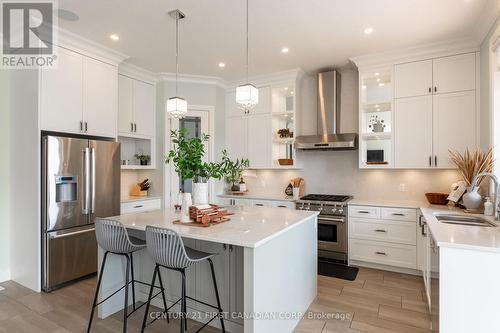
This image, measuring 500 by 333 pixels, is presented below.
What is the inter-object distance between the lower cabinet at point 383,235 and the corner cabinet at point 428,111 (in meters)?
0.68

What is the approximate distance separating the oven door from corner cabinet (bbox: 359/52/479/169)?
931mm

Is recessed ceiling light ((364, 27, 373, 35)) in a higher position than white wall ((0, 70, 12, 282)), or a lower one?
higher

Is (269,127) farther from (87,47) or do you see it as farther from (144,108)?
(87,47)

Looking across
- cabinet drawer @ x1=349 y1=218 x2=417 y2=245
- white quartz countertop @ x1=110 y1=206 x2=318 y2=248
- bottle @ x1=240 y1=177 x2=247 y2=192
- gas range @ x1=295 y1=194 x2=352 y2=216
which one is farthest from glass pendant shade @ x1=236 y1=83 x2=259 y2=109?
bottle @ x1=240 y1=177 x2=247 y2=192

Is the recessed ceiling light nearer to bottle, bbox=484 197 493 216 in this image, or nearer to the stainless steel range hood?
the stainless steel range hood

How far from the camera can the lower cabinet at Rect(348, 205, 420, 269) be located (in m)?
3.55

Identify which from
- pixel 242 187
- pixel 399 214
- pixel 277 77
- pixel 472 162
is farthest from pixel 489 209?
pixel 242 187

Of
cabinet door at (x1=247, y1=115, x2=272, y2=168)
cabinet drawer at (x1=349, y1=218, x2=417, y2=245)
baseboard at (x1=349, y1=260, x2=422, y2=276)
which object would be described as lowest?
baseboard at (x1=349, y1=260, x2=422, y2=276)

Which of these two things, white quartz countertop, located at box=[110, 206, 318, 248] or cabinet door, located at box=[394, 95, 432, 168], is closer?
white quartz countertop, located at box=[110, 206, 318, 248]

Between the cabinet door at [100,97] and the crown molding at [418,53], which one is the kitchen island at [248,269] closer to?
the cabinet door at [100,97]

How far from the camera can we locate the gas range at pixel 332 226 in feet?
12.8

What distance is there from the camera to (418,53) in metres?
3.67

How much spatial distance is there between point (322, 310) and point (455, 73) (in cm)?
329

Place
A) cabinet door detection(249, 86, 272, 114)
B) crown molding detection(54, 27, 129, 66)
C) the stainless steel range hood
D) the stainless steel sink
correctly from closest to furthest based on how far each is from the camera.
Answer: the stainless steel sink → crown molding detection(54, 27, 129, 66) → the stainless steel range hood → cabinet door detection(249, 86, 272, 114)
